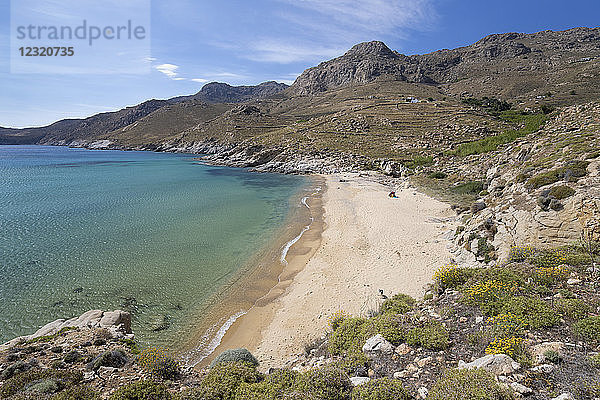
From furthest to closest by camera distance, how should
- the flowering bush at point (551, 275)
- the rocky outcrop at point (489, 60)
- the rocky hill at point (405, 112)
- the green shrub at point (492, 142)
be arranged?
the rocky outcrop at point (489, 60)
the rocky hill at point (405, 112)
the green shrub at point (492, 142)
the flowering bush at point (551, 275)

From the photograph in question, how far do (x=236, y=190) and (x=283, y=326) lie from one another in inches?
1515

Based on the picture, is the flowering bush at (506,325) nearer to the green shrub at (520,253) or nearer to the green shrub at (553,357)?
the green shrub at (553,357)

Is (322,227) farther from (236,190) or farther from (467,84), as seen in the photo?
(467,84)

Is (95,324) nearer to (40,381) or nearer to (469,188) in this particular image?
(40,381)

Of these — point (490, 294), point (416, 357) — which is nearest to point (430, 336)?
point (416, 357)

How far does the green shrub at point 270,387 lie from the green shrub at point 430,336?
3637 millimetres

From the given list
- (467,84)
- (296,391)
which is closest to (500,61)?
(467,84)

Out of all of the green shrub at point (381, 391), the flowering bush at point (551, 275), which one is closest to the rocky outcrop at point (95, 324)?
the green shrub at point (381, 391)

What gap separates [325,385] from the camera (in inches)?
248

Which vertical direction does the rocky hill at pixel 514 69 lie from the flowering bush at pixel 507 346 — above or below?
above

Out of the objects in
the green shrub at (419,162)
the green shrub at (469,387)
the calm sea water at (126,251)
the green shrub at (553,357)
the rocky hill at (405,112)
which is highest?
the rocky hill at (405,112)

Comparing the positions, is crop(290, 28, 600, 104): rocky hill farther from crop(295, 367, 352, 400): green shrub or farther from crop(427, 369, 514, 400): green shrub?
crop(295, 367, 352, 400): green shrub

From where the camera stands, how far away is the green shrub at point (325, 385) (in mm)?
6152

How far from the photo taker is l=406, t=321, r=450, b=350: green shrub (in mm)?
7449
